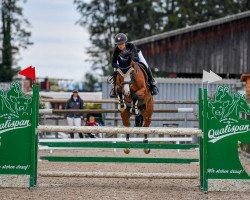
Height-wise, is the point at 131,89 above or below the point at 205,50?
below

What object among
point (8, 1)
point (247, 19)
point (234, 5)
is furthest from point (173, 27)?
point (247, 19)

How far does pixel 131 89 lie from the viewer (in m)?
10.6

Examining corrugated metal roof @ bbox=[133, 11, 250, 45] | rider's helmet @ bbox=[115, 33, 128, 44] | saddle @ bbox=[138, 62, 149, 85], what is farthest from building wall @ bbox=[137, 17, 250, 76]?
rider's helmet @ bbox=[115, 33, 128, 44]

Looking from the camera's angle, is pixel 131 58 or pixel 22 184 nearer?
→ pixel 22 184

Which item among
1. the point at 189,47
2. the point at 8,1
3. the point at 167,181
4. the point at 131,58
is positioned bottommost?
the point at 167,181

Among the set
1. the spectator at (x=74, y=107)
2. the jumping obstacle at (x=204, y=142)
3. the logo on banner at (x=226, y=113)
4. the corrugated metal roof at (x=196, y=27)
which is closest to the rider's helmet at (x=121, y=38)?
the jumping obstacle at (x=204, y=142)

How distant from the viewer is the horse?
10312mm

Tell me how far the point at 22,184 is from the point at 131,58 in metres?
2.80

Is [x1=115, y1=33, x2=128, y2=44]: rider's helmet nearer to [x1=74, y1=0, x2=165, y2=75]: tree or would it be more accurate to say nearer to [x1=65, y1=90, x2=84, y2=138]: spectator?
[x1=65, y1=90, x2=84, y2=138]: spectator

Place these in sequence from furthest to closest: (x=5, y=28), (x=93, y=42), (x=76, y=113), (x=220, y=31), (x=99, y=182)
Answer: (x=93, y=42) < (x=5, y=28) < (x=220, y=31) < (x=76, y=113) < (x=99, y=182)

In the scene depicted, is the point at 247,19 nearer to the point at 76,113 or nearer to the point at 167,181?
the point at 76,113

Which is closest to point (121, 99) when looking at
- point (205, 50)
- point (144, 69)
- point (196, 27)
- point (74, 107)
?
point (144, 69)

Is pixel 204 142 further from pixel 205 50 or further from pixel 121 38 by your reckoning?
pixel 205 50

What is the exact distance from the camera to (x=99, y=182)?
31.7ft
